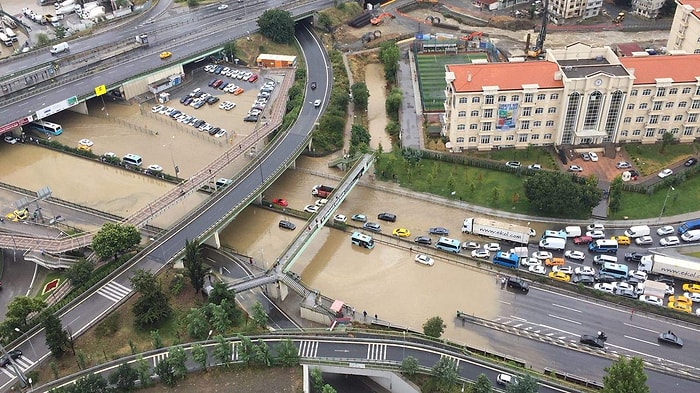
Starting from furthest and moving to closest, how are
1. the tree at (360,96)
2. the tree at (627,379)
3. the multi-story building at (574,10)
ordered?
the multi-story building at (574,10)
the tree at (360,96)
the tree at (627,379)

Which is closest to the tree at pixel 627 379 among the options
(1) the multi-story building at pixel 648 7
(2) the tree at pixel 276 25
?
(2) the tree at pixel 276 25

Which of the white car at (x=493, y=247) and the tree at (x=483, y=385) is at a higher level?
the tree at (x=483, y=385)

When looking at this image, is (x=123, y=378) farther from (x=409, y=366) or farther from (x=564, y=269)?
(x=564, y=269)

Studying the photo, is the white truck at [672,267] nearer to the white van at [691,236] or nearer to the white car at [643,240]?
the white car at [643,240]

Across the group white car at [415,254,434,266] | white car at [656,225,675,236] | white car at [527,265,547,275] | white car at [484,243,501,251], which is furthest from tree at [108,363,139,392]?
white car at [656,225,675,236]

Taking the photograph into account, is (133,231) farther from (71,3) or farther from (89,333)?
(71,3)

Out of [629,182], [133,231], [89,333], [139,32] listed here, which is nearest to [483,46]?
[629,182]
